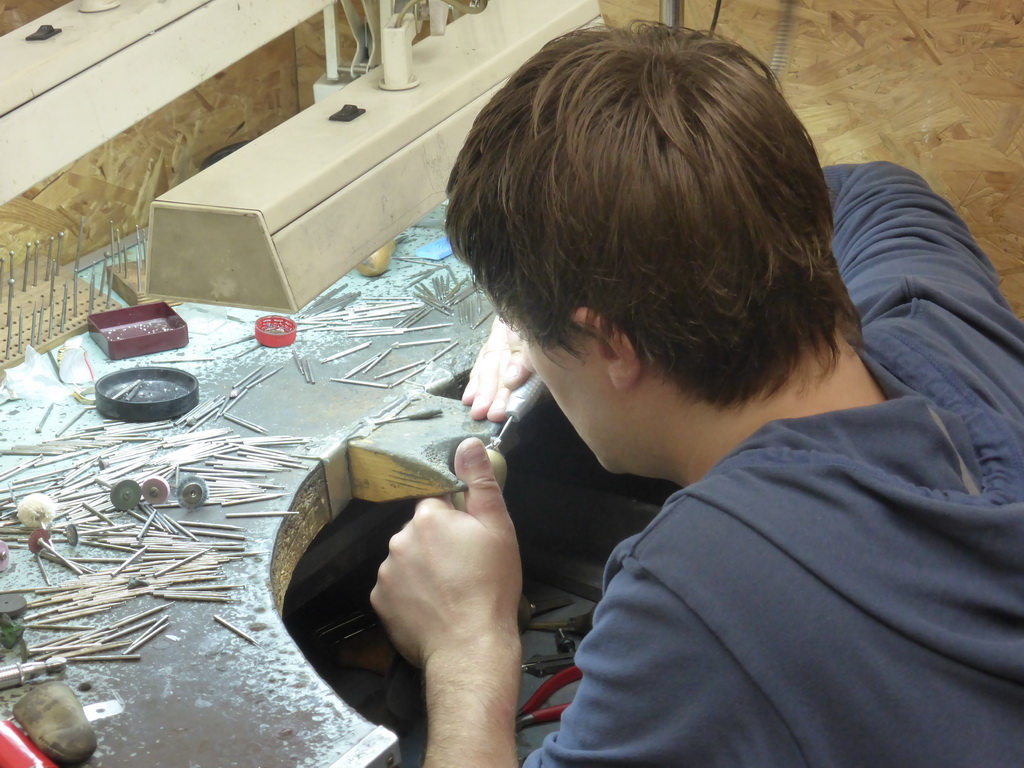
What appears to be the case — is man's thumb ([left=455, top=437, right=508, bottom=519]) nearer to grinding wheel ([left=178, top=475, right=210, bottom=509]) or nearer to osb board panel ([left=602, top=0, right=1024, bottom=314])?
grinding wheel ([left=178, top=475, right=210, bottom=509])

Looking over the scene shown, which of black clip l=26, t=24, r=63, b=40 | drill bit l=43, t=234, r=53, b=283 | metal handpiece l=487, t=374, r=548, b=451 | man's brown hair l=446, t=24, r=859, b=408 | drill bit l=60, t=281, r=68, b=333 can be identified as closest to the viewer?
man's brown hair l=446, t=24, r=859, b=408

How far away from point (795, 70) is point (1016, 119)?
0.49m

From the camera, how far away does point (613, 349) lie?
1.04 m

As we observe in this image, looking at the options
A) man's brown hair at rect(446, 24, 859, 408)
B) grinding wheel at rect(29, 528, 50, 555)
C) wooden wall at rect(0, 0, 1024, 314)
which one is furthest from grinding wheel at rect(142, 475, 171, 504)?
wooden wall at rect(0, 0, 1024, 314)

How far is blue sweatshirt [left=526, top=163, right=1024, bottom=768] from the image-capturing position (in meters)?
0.81

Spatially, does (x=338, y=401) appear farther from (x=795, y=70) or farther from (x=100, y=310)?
(x=795, y=70)

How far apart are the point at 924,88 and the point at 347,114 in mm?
1486

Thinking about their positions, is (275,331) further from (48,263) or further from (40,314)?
(48,263)

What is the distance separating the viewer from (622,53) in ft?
3.30

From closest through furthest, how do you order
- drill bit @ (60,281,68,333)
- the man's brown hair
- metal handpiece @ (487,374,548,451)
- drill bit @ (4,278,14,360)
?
1. the man's brown hair
2. metal handpiece @ (487,374,548,451)
3. drill bit @ (4,278,14,360)
4. drill bit @ (60,281,68,333)

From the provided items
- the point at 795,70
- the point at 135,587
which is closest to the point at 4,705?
the point at 135,587

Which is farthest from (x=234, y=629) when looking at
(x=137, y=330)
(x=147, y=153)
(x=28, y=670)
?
(x=147, y=153)

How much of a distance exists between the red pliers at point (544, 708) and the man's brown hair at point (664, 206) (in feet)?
2.82

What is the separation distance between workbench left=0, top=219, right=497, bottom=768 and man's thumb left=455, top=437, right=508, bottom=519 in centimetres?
7
